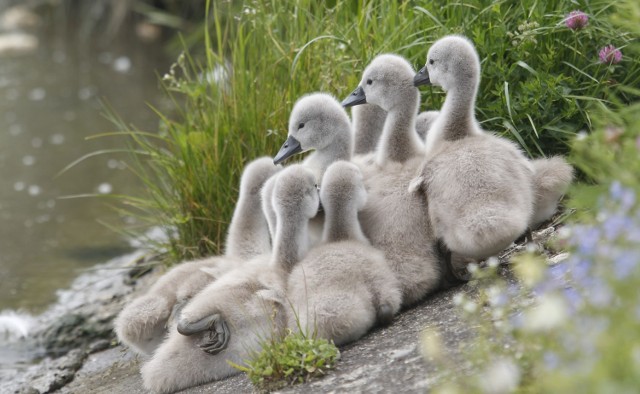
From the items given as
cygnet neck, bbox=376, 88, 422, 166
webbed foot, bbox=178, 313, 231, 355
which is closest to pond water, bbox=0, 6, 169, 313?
cygnet neck, bbox=376, 88, 422, 166

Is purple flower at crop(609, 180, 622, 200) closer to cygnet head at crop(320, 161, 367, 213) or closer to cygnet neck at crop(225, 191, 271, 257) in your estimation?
cygnet head at crop(320, 161, 367, 213)

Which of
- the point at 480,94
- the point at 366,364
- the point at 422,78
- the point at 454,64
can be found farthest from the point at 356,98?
the point at 366,364

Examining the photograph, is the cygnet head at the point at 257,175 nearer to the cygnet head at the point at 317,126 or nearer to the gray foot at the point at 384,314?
the cygnet head at the point at 317,126

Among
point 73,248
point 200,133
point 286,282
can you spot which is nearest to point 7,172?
point 73,248

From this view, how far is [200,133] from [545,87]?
100.0 inches

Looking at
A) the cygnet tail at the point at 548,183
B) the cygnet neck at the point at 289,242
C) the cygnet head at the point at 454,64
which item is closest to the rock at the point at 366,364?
the cygnet tail at the point at 548,183

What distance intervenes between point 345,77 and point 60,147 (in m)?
6.16

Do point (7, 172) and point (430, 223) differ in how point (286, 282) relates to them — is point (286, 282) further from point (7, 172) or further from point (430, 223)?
point (7, 172)

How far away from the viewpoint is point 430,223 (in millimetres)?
5145

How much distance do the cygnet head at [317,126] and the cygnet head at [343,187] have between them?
1.72ft

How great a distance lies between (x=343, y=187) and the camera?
5145 millimetres

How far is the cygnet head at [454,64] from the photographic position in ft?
17.8

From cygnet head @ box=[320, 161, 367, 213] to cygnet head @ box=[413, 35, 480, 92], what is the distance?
76cm

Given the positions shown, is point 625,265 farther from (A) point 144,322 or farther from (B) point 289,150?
(B) point 289,150
